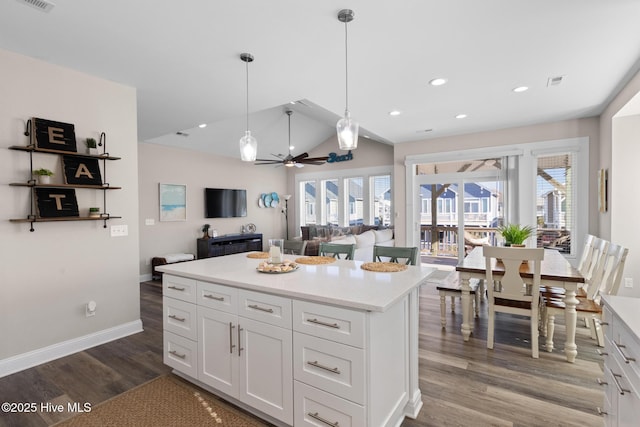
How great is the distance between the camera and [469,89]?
11.7 feet

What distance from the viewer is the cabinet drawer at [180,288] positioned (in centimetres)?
223

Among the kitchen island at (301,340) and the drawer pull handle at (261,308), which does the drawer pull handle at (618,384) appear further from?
the drawer pull handle at (261,308)

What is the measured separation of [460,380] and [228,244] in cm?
→ 579

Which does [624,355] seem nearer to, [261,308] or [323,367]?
[323,367]

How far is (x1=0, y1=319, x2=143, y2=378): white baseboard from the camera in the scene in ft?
8.25

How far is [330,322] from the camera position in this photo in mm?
1593

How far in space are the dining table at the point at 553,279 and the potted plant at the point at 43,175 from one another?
3.80 m

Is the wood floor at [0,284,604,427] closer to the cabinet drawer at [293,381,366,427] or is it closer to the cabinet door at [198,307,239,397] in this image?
the cabinet drawer at [293,381,366,427]

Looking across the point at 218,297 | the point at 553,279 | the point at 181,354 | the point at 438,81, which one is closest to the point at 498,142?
the point at 438,81

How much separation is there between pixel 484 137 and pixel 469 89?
2.21 metres

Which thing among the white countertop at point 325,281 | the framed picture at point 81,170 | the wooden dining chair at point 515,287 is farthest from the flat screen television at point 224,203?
the wooden dining chair at point 515,287

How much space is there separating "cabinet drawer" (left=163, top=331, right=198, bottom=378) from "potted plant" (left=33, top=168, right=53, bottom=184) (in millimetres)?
1693

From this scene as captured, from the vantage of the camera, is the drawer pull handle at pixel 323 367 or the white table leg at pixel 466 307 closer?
the drawer pull handle at pixel 323 367

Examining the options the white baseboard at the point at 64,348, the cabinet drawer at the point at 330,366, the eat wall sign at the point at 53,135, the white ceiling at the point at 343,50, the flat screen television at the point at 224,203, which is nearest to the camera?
the cabinet drawer at the point at 330,366
